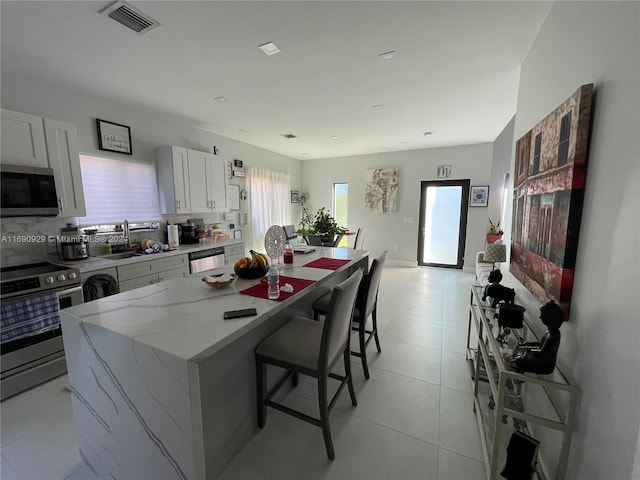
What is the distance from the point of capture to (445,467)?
146 centimetres

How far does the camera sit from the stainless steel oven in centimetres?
196

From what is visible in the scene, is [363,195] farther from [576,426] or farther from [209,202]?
[576,426]

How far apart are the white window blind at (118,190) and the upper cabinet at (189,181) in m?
0.16

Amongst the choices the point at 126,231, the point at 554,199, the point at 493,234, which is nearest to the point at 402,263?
the point at 493,234

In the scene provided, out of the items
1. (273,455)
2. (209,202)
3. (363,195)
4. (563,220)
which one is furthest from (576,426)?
(363,195)

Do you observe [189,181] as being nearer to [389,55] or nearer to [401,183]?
[389,55]

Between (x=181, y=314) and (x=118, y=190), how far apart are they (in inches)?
112

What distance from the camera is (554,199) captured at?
1.33m

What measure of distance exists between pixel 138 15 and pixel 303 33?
1.08 meters

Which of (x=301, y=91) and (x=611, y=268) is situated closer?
(x=611, y=268)

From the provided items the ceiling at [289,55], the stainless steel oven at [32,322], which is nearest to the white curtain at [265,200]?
the ceiling at [289,55]

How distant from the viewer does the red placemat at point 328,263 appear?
2.21m

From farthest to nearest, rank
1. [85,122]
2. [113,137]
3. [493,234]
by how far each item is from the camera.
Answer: [493,234] < [113,137] < [85,122]

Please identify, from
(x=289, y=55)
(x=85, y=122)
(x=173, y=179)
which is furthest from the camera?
(x=173, y=179)
